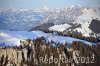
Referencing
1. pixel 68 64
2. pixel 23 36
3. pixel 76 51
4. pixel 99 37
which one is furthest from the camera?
pixel 99 37

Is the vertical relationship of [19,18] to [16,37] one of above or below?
above

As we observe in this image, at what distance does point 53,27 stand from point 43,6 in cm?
293

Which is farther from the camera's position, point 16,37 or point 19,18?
point 19,18

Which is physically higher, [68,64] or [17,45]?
[17,45]

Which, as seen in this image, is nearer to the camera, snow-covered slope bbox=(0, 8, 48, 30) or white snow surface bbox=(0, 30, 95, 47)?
white snow surface bbox=(0, 30, 95, 47)

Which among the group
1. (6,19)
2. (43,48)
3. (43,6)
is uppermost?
(43,6)

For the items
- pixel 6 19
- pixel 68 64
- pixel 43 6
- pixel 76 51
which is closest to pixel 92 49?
pixel 76 51

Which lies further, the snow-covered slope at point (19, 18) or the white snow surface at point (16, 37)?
the snow-covered slope at point (19, 18)

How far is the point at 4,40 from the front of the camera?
9.05 meters

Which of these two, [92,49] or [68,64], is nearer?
[68,64]

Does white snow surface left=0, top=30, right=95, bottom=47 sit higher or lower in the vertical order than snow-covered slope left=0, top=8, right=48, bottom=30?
lower

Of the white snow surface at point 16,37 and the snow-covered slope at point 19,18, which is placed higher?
the snow-covered slope at point 19,18

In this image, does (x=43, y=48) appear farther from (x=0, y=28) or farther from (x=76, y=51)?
(x=0, y=28)

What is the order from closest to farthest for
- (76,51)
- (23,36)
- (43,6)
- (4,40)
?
(4,40) → (23,36) → (43,6) → (76,51)
